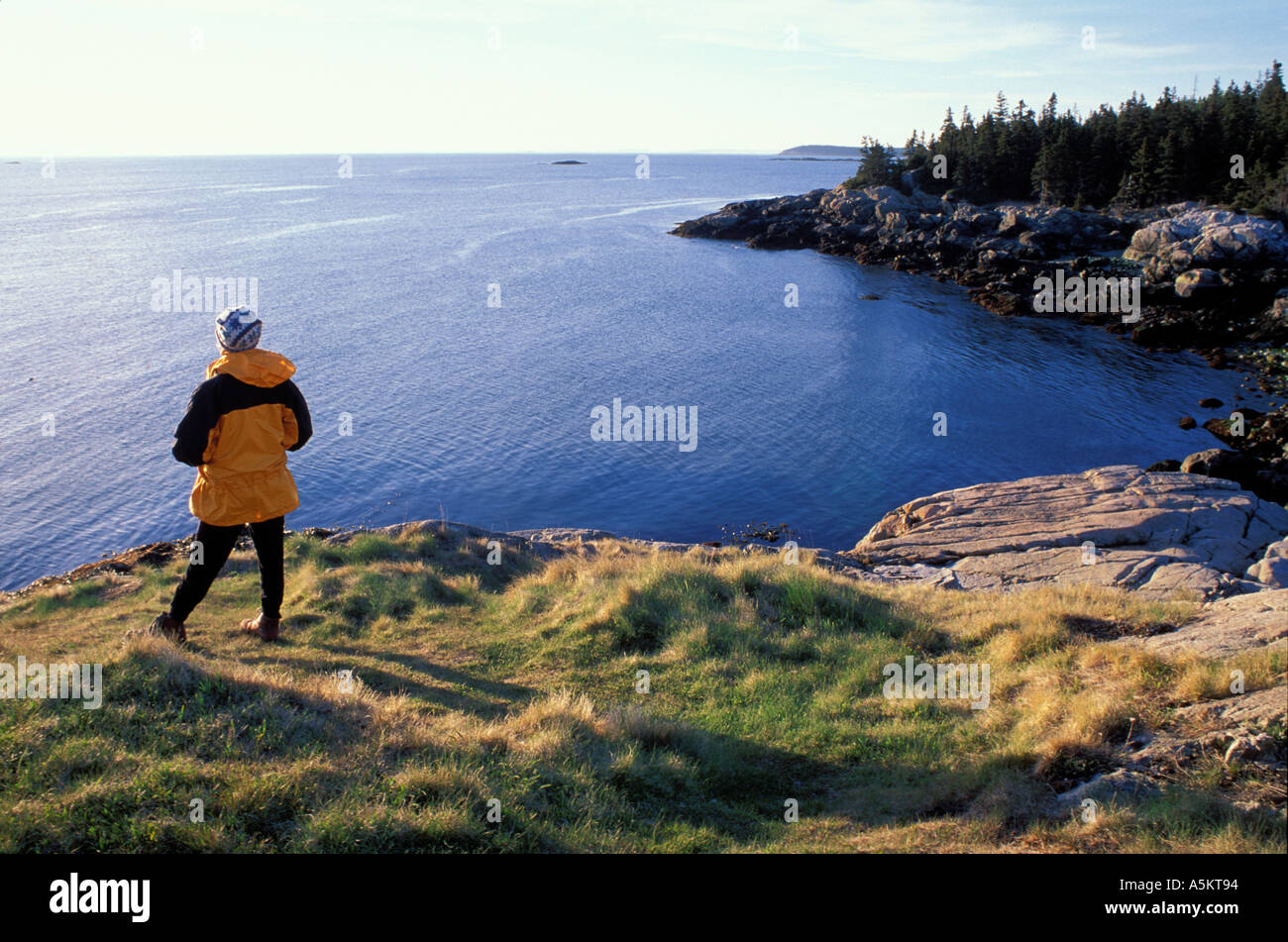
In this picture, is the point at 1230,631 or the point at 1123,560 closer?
the point at 1230,631

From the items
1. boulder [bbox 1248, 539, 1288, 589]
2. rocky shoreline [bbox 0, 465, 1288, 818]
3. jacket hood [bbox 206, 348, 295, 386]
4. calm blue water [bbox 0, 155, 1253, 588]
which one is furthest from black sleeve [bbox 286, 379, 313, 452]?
boulder [bbox 1248, 539, 1288, 589]

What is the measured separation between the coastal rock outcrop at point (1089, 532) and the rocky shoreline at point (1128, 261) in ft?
16.5

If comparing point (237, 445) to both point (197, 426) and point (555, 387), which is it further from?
point (555, 387)

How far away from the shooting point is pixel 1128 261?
2379 inches

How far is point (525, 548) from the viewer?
1623 centimetres

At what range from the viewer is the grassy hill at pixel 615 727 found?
5.08 m

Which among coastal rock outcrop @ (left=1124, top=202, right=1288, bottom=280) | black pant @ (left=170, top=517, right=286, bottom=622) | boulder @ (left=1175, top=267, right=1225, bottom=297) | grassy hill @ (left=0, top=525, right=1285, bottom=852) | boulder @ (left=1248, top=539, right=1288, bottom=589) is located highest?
coastal rock outcrop @ (left=1124, top=202, right=1288, bottom=280)

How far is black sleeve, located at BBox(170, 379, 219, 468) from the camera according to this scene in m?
7.53

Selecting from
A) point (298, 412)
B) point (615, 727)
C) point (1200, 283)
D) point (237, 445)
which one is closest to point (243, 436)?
point (237, 445)

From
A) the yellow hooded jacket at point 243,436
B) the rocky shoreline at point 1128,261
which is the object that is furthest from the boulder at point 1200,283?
the yellow hooded jacket at point 243,436

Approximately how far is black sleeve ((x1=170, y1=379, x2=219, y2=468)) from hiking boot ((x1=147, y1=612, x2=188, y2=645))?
79.4 inches

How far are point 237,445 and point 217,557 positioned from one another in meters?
1.22

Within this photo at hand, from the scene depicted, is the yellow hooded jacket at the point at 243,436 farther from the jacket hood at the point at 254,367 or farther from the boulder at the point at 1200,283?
the boulder at the point at 1200,283

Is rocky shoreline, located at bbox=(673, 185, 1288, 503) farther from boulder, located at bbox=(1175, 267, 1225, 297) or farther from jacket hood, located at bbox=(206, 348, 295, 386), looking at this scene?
jacket hood, located at bbox=(206, 348, 295, 386)
